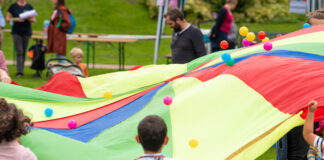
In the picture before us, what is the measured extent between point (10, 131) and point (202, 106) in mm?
1716

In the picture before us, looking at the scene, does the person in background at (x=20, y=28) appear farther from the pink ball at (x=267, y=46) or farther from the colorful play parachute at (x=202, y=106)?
the pink ball at (x=267, y=46)

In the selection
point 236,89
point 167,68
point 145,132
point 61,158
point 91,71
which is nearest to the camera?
point 145,132

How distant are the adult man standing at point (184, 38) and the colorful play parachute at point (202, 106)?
1249mm

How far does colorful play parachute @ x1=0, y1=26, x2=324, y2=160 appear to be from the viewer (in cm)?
398

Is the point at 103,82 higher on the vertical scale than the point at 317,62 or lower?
lower

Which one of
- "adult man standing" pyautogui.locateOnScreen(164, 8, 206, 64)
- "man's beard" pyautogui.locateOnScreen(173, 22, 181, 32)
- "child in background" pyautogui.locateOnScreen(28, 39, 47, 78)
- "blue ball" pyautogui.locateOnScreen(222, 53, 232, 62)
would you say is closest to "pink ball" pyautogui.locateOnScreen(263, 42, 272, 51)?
"blue ball" pyautogui.locateOnScreen(222, 53, 232, 62)

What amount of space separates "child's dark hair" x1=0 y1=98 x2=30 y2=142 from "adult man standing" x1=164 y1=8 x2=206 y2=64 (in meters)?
4.02

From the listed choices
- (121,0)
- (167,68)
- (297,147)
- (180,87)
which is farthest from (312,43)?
(121,0)

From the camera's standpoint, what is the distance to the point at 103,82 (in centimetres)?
615

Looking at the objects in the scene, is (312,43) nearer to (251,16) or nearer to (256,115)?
(256,115)

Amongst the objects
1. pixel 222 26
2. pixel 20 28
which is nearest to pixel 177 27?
pixel 222 26

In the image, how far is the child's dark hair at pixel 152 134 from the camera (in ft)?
9.84

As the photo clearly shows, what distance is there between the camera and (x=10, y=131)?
3.21 metres

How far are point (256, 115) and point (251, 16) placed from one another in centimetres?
1904
